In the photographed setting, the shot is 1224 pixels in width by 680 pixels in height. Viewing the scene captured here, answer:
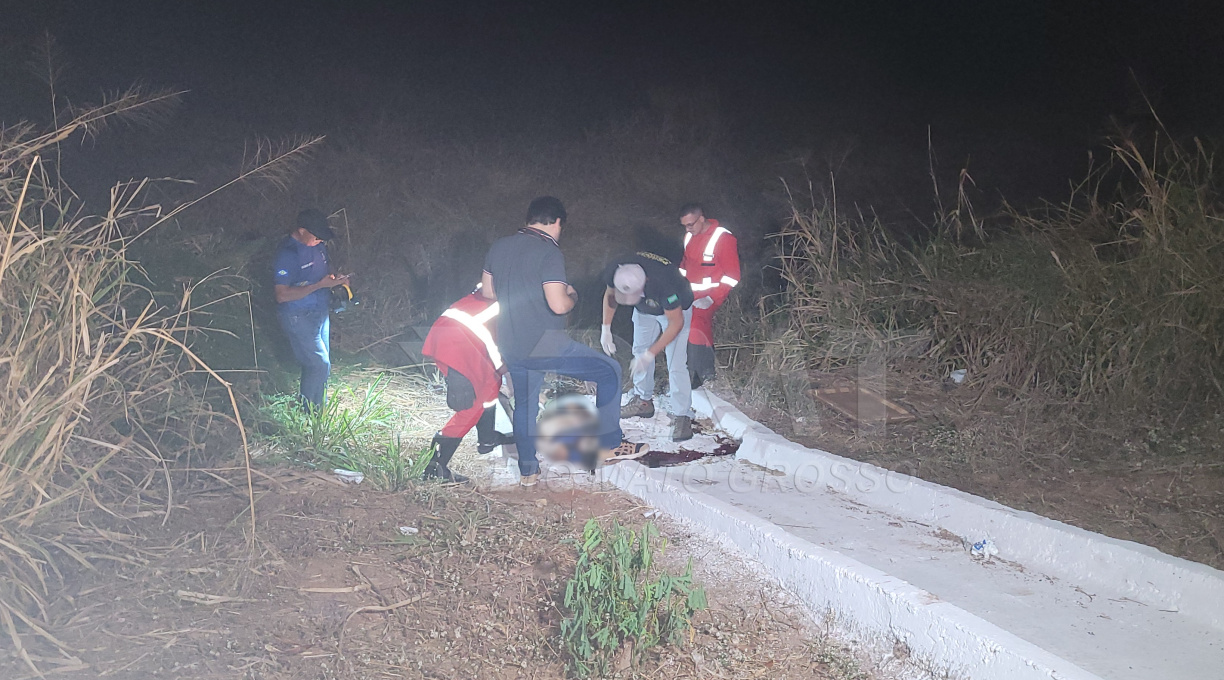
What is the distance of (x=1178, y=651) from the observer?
10.8 ft

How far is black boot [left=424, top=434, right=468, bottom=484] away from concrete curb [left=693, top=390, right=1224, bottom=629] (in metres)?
1.95

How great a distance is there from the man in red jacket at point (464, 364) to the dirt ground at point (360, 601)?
0.61m

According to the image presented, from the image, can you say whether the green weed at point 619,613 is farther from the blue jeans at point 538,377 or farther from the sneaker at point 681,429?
the sneaker at point 681,429

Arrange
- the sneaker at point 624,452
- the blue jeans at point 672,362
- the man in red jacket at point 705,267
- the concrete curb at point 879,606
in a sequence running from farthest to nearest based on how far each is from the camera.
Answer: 1. the man in red jacket at point 705,267
2. the blue jeans at point 672,362
3. the sneaker at point 624,452
4. the concrete curb at point 879,606

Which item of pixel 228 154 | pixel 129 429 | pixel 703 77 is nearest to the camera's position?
pixel 129 429

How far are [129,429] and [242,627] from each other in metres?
1.66

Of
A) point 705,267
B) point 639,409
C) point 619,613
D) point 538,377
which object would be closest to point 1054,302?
point 705,267

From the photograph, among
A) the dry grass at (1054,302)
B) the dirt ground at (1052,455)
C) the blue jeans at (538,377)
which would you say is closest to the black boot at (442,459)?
the blue jeans at (538,377)

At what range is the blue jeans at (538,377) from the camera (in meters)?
5.14

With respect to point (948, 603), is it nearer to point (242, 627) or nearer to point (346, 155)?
point (242, 627)

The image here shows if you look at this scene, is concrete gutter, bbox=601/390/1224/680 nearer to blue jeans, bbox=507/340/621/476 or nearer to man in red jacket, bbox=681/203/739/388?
blue jeans, bbox=507/340/621/476

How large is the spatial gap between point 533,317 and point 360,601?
6.25 feet

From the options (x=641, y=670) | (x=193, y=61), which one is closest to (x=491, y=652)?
(x=641, y=670)

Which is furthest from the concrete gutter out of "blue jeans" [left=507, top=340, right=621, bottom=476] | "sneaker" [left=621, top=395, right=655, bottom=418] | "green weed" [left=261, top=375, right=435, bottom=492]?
"sneaker" [left=621, top=395, right=655, bottom=418]
